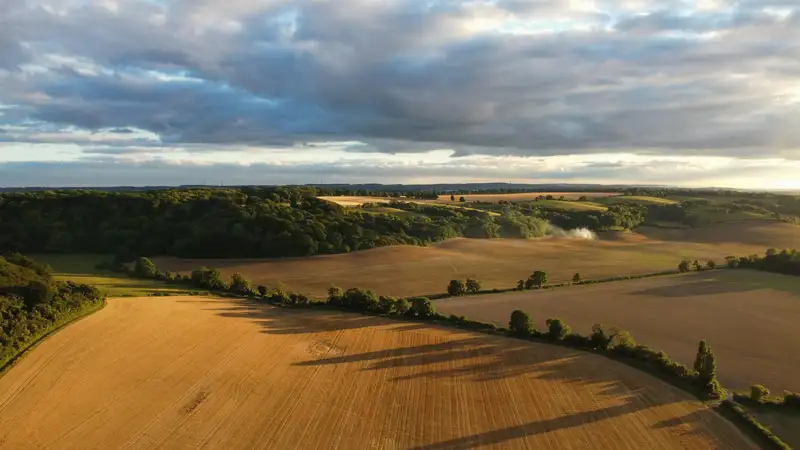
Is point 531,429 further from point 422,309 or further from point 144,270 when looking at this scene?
point 144,270

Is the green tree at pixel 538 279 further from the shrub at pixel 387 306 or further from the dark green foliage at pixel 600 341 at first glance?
the dark green foliage at pixel 600 341

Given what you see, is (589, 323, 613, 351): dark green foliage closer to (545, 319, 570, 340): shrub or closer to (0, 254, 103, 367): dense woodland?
(545, 319, 570, 340): shrub

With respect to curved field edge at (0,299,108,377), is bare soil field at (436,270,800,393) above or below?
below

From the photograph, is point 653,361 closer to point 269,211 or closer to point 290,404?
point 290,404

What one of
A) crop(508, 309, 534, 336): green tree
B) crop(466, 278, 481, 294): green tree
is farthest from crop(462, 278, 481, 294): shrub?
crop(508, 309, 534, 336): green tree

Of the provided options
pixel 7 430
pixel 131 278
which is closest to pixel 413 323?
pixel 7 430
